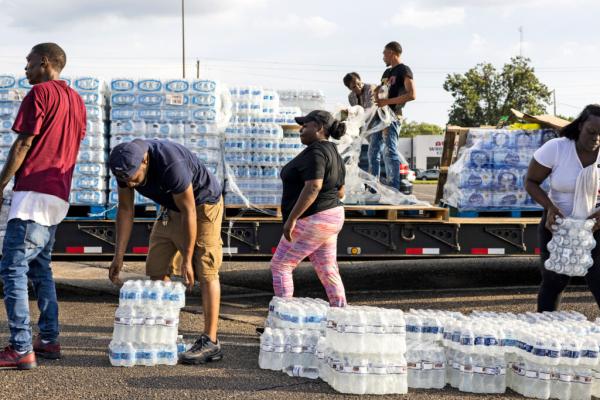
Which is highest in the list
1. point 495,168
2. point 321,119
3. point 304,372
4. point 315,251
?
point 321,119

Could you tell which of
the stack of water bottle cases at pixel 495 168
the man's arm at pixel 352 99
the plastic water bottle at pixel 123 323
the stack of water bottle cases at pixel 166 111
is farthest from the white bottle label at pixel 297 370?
the man's arm at pixel 352 99

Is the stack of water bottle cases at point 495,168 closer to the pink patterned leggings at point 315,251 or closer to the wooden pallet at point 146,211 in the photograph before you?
the pink patterned leggings at point 315,251

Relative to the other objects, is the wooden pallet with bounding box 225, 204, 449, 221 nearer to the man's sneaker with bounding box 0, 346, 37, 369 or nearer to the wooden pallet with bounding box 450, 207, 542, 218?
the wooden pallet with bounding box 450, 207, 542, 218

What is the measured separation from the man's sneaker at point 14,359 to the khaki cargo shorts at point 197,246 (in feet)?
3.65

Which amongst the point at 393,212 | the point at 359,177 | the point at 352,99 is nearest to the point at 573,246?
the point at 393,212

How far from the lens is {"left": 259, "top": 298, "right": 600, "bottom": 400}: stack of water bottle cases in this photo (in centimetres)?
527

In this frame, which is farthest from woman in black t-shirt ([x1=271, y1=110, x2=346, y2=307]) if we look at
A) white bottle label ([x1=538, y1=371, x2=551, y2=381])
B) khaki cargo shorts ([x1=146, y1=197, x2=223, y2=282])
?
white bottle label ([x1=538, y1=371, x2=551, y2=381])

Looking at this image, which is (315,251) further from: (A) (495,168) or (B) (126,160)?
(A) (495,168)

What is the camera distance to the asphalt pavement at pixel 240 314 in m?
5.32

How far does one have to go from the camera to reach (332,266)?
662 centimetres

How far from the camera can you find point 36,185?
5703mm

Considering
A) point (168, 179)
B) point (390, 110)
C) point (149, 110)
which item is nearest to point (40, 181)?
point (168, 179)

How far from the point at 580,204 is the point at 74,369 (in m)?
3.81

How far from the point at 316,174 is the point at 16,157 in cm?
217
